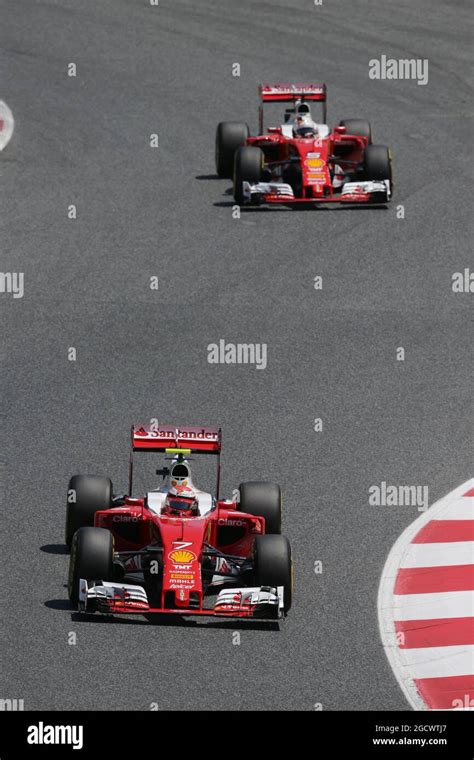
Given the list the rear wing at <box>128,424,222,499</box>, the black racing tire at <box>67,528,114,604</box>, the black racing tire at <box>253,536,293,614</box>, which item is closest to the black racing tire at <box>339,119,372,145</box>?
the rear wing at <box>128,424,222,499</box>

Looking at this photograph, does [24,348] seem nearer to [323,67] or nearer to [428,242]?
[428,242]

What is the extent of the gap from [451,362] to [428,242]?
4.25 m

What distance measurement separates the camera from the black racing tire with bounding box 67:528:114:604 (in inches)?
579

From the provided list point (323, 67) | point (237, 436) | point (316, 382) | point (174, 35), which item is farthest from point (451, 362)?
point (174, 35)

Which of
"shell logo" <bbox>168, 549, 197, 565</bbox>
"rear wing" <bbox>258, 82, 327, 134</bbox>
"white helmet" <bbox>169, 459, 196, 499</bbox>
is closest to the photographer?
"shell logo" <bbox>168, 549, 197, 565</bbox>

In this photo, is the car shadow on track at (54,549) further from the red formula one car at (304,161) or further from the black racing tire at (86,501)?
the red formula one car at (304,161)

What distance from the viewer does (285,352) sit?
2162 centimetres

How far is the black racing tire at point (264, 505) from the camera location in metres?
15.9

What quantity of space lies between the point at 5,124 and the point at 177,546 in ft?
53.1

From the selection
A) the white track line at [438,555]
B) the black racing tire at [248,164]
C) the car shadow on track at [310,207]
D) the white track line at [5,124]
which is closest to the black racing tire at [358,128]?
the car shadow on track at [310,207]

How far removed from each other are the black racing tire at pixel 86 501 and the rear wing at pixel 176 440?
0.43 meters

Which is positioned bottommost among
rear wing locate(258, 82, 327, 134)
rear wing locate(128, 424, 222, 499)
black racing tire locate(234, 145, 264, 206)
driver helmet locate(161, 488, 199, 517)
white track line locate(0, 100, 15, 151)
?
driver helmet locate(161, 488, 199, 517)

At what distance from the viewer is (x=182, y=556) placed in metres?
15.1

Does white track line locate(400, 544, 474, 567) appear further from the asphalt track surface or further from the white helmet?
the white helmet
